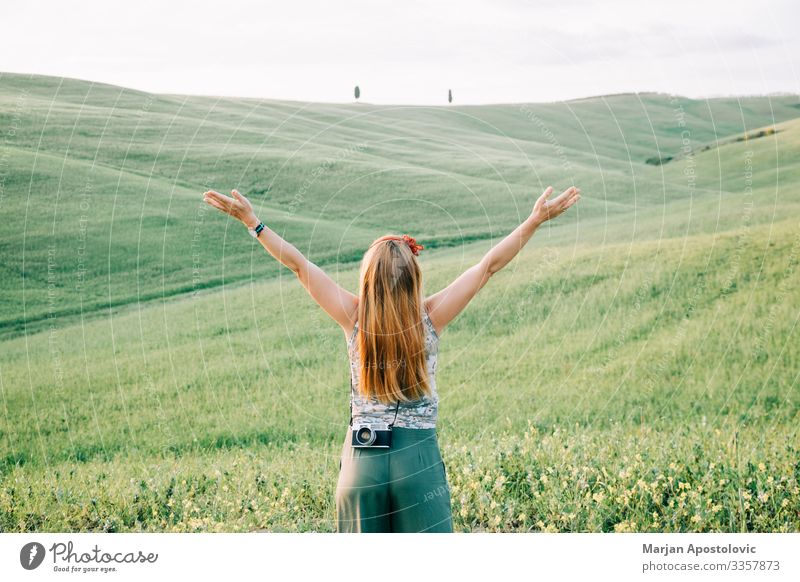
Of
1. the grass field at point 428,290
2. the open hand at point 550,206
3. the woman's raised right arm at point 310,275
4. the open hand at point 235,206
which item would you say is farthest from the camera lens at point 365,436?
the grass field at point 428,290

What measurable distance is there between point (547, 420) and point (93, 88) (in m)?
7.12

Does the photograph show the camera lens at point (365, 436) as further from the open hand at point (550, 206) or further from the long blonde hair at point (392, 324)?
the open hand at point (550, 206)

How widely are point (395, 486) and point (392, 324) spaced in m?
0.65

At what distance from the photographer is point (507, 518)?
16.2ft

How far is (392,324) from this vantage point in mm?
3424

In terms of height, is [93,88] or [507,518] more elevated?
[93,88]

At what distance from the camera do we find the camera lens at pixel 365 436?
3.36m

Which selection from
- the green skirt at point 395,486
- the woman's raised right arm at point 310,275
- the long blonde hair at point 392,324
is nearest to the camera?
the green skirt at point 395,486

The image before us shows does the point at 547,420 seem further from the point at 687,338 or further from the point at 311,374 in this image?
the point at 311,374

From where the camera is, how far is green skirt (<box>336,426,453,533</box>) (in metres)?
3.28

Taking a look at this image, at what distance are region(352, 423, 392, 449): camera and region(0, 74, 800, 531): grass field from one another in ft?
5.74

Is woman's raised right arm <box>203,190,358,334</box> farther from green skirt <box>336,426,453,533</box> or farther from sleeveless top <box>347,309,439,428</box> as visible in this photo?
green skirt <box>336,426,453,533</box>

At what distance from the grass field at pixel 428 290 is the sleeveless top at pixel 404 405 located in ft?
5.40

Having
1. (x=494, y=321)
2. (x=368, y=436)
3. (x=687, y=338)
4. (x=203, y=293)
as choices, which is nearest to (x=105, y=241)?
(x=203, y=293)
